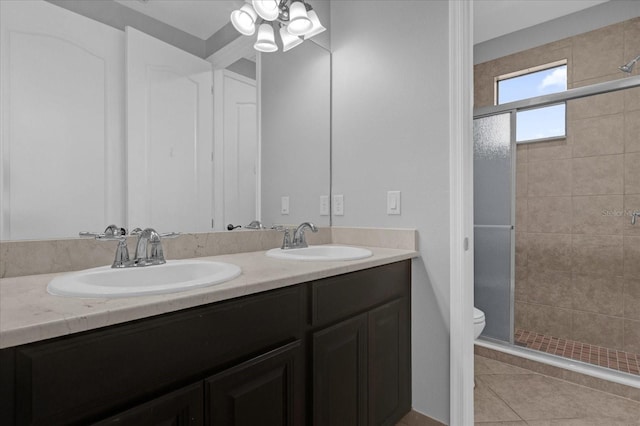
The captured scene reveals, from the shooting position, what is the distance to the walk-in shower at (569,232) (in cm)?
237

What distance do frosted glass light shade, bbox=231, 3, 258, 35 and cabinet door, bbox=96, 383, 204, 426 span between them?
1.46 m

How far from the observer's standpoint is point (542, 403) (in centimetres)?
178

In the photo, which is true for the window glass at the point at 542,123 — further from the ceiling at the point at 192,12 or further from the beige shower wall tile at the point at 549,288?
the ceiling at the point at 192,12

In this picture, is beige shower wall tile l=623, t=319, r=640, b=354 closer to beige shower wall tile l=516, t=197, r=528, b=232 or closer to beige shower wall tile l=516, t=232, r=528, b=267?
beige shower wall tile l=516, t=232, r=528, b=267

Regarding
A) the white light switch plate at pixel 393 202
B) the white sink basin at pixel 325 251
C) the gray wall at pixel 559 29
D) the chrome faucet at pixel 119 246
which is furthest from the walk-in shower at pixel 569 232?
the chrome faucet at pixel 119 246

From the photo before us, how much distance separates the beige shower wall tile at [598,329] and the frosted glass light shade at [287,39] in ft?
9.28

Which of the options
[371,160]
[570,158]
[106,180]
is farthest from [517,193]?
[106,180]

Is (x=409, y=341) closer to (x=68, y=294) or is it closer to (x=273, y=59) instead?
(x=68, y=294)

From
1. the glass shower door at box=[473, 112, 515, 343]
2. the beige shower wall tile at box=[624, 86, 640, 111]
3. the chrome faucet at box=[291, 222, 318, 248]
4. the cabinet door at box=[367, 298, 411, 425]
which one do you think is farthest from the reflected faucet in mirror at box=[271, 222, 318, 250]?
the beige shower wall tile at box=[624, 86, 640, 111]

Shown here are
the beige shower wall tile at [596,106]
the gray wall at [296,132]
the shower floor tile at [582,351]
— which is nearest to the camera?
the gray wall at [296,132]

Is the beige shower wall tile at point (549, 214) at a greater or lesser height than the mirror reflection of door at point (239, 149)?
lesser

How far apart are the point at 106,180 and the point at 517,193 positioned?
299 cm

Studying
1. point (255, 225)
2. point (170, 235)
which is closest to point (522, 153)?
point (255, 225)

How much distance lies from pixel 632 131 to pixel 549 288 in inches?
50.7
